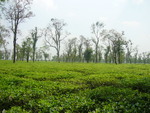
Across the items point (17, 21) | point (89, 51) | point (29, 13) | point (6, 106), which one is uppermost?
point (29, 13)

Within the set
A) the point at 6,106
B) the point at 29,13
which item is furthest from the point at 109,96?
the point at 29,13

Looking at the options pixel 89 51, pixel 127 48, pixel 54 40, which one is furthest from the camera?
pixel 127 48

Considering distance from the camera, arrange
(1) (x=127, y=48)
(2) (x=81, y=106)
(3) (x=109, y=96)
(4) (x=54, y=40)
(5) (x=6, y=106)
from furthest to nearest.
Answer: (1) (x=127, y=48)
(4) (x=54, y=40)
(3) (x=109, y=96)
(5) (x=6, y=106)
(2) (x=81, y=106)

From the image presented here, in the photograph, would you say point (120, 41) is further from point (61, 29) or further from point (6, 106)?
point (6, 106)

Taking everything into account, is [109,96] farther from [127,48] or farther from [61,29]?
[127,48]

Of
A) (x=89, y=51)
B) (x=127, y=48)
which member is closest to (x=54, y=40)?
(x=89, y=51)

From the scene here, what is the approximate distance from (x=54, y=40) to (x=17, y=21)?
24985 millimetres

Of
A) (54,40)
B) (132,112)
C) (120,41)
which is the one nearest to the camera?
(132,112)

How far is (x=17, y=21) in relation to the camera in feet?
130

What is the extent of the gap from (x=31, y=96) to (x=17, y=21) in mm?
37415

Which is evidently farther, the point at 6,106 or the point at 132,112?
the point at 6,106

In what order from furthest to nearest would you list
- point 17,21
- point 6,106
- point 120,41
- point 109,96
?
point 120,41 < point 17,21 < point 109,96 < point 6,106

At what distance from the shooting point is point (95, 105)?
6.30 meters

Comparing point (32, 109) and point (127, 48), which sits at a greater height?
point (127, 48)
